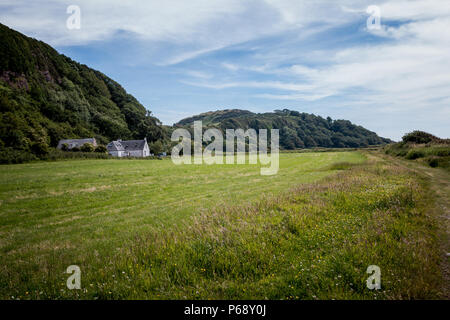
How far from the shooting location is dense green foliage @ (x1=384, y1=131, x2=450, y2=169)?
26.2 m

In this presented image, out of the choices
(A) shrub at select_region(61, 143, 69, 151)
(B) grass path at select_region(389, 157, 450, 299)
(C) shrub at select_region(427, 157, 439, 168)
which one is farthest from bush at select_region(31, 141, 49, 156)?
(C) shrub at select_region(427, 157, 439, 168)

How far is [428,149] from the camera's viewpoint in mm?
33562

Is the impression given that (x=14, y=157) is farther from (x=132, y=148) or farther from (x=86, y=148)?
(x=132, y=148)

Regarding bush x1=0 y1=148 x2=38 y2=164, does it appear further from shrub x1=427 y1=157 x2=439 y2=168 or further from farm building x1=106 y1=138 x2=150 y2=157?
shrub x1=427 y1=157 x2=439 y2=168

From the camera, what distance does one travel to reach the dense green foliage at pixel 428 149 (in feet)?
85.9

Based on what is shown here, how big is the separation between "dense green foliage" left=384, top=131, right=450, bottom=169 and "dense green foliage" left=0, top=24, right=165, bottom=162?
75.5m

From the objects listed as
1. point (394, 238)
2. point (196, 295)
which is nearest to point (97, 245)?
point (196, 295)

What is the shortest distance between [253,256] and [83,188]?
66.7 feet

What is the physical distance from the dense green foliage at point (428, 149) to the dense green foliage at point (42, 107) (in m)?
75.5

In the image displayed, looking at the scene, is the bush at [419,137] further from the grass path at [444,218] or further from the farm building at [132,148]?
the farm building at [132,148]

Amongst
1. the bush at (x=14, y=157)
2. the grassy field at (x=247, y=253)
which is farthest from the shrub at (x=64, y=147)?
the grassy field at (x=247, y=253)

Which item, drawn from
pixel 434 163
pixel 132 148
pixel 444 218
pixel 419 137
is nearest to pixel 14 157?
pixel 444 218

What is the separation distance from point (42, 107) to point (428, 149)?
147 metres
